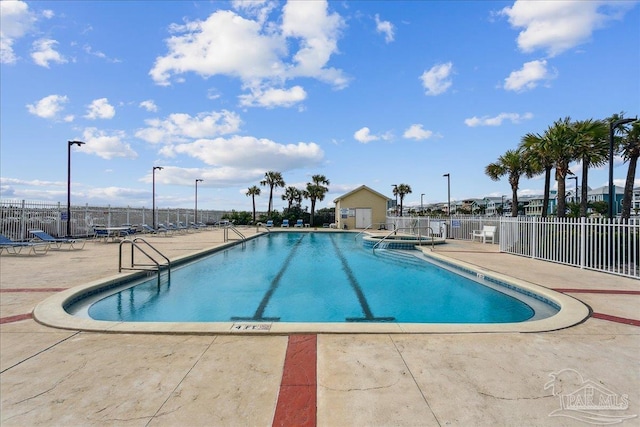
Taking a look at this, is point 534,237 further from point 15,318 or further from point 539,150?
point 15,318

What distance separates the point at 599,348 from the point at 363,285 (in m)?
5.12

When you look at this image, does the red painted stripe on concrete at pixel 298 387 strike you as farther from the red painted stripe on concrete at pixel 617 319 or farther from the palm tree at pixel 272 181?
the palm tree at pixel 272 181

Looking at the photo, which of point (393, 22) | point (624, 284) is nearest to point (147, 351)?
point (624, 284)

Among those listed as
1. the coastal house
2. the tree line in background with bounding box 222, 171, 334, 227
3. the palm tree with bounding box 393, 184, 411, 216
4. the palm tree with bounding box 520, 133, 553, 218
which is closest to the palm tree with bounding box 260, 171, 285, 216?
the tree line in background with bounding box 222, 171, 334, 227

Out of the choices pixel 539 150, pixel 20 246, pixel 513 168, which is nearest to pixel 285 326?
pixel 20 246

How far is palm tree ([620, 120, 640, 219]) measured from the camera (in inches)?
485

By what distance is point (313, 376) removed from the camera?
9.53 feet

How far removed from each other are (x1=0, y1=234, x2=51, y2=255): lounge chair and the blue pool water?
21.2ft

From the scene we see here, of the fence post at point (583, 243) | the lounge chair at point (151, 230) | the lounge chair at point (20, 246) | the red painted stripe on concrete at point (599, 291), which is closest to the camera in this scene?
the red painted stripe on concrete at point (599, 291)

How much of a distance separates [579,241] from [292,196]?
1214 inches

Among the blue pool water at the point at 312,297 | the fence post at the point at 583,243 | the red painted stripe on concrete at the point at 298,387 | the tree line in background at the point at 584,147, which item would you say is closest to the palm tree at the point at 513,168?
the tree line in background at the point at 584,147

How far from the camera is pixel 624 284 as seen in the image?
672 cm

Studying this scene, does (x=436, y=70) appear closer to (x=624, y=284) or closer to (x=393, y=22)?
(x=393, y=22)

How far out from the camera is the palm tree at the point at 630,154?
12.3 meters
